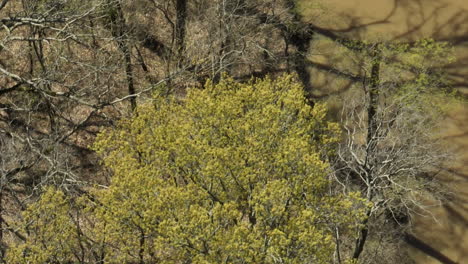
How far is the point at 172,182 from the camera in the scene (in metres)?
21.9

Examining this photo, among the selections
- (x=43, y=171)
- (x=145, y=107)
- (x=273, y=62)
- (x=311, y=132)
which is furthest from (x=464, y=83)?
(x=43, y=171)

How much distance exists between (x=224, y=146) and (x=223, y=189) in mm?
1721

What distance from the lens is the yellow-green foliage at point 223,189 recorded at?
1833 centimetres

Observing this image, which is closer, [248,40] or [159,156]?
[159,156]

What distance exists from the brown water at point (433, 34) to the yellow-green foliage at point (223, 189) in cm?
971

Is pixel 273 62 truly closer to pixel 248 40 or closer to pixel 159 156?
pixel 248 40

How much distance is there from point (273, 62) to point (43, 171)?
15016mm

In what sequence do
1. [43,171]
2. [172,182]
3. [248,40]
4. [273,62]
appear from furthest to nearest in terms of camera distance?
[273,62], [248,40], [43,171], [172,182]

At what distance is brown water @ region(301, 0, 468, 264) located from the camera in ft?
94.9

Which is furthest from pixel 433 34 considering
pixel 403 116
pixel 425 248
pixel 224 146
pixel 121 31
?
pixel 224 146

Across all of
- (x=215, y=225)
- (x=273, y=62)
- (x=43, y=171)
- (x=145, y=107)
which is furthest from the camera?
(x=273, y=62)

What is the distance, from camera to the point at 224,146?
21.6 meters

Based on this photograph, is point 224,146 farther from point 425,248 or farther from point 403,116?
point 425,248

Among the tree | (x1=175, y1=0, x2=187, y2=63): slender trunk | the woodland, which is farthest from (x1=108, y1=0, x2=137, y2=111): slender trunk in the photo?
the tree
